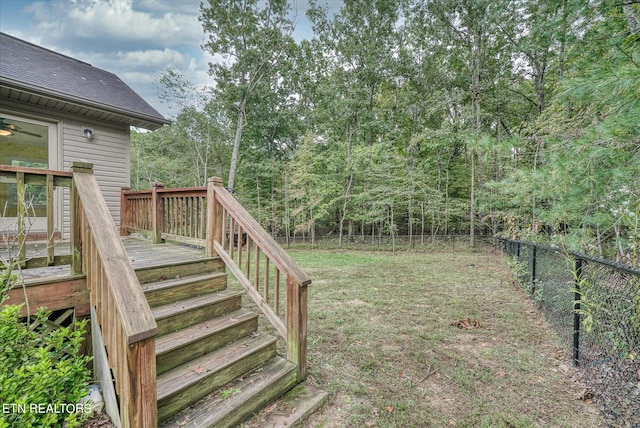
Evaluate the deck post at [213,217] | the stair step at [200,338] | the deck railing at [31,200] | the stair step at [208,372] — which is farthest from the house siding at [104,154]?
the stair step at [208,372]

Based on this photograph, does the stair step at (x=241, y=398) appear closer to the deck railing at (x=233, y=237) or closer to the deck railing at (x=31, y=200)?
the deck railing at (x=233, y=237)

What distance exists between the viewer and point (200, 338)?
7.48 feet

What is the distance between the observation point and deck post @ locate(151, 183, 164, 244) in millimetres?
4125

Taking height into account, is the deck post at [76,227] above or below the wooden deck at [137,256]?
above

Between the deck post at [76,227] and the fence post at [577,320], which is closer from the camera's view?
the deck post at [76,227]

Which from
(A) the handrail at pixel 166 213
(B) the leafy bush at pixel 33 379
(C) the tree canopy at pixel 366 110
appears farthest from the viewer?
(C) the tree canopy at pixel 366 110

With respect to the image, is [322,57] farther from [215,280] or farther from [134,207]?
[215,280]

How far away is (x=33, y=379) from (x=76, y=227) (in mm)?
1130

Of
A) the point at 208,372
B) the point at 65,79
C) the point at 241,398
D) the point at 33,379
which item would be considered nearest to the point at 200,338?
the point at 208,372

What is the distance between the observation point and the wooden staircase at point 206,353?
190 centimetres

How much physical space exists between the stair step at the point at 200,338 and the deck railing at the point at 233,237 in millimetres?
242

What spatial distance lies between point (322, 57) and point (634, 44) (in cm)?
1336

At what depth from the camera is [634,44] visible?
9.35ft

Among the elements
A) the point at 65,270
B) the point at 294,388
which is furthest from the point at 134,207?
the point at 294,388
